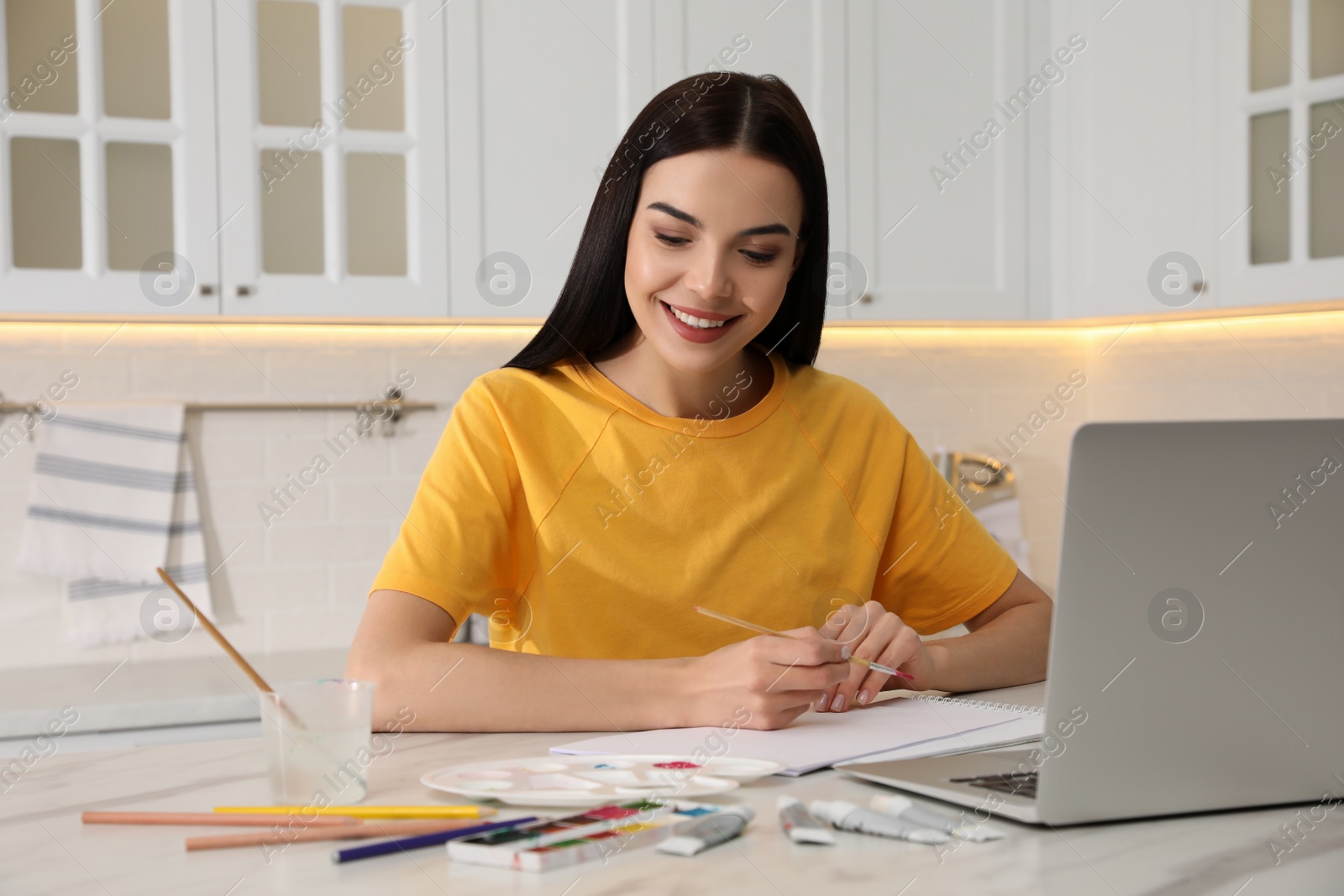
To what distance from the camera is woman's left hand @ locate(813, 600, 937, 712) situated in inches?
44.8

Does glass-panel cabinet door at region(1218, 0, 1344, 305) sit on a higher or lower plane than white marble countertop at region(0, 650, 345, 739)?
higher

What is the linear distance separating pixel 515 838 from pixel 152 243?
1.83 m

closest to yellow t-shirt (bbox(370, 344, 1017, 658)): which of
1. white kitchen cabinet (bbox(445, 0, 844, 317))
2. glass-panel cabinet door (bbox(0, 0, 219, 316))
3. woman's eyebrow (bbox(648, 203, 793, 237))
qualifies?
woman's eyebrow (bbox(648, 203, 793, 237))

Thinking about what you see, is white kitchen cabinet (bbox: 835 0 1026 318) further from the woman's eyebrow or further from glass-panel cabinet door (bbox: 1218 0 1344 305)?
the woman's eyebrow

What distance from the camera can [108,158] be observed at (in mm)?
2209

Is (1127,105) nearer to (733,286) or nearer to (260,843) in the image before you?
(733,286)

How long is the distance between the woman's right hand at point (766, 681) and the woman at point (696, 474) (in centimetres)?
12

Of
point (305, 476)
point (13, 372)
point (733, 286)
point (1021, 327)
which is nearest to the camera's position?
point (733, 286)

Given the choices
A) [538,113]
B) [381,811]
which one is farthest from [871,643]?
[538,113]

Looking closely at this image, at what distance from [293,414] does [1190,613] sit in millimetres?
2118

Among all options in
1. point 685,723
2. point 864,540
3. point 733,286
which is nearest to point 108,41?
point 733,286

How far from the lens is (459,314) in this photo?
93.9 inches

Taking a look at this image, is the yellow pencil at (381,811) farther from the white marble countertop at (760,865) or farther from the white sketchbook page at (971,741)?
the white sketchbook page at (971,741)

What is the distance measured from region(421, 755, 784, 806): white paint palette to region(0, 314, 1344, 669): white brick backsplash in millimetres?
1732
